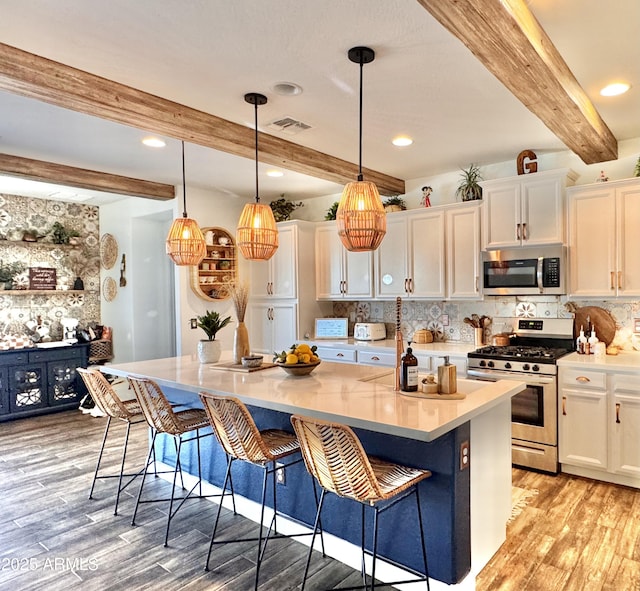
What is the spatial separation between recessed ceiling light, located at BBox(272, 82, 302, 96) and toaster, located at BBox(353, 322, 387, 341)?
279cm

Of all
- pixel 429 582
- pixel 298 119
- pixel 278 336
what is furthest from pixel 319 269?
pixel 429 582

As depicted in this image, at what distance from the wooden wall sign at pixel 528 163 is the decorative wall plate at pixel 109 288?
516cm

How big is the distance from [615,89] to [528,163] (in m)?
1.14

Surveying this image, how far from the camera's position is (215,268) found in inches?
220

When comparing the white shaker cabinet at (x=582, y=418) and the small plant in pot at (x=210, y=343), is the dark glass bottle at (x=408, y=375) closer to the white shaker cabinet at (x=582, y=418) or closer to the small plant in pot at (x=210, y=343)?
the small plant in pot at (x=210, y=343)

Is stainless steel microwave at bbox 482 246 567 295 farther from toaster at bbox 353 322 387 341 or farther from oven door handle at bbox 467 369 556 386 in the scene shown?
toaster at bbox 353 322 387 341

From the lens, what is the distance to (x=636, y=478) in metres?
3.33

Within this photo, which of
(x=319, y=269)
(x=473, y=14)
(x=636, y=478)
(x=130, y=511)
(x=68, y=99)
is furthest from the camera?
(x=319, y=269)

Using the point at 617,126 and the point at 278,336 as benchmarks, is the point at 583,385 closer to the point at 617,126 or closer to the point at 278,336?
the point at 617,126

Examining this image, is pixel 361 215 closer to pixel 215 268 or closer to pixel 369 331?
pixel 369 331

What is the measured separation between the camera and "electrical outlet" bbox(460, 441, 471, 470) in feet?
7.03

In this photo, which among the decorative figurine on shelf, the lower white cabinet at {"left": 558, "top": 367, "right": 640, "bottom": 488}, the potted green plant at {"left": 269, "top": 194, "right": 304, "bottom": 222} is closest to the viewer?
the lower white cabinet at {"left": 558, "top": 367, "right": 640, "bottom": 488}

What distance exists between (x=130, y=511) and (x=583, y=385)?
3.31 m

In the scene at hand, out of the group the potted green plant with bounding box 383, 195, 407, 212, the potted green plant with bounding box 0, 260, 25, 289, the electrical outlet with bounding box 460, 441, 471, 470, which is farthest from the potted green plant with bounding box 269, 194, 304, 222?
the electrical outlet with bounding box 460, 441, 471, 470
